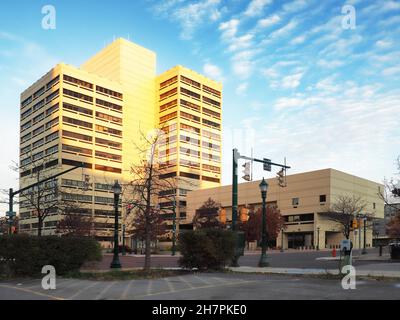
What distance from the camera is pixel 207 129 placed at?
133000 millimetres

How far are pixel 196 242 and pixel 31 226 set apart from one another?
11023 centimetres

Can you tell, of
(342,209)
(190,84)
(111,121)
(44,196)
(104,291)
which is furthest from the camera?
(190,84)

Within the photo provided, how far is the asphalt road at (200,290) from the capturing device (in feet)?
37.2

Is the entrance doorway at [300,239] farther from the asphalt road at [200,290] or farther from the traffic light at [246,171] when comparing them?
the asphalt road at [200,290]

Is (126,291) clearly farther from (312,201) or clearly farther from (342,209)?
(312,201)

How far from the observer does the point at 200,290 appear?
41.8 feet

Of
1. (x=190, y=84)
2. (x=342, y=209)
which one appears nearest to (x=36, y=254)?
(x=342, y=209)

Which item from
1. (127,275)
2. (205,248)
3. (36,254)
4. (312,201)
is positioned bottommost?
(127,275)

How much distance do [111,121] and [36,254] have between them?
10359cm

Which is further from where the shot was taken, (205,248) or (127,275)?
(205,248)

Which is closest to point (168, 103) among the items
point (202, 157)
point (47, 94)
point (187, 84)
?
point (187, 84)
